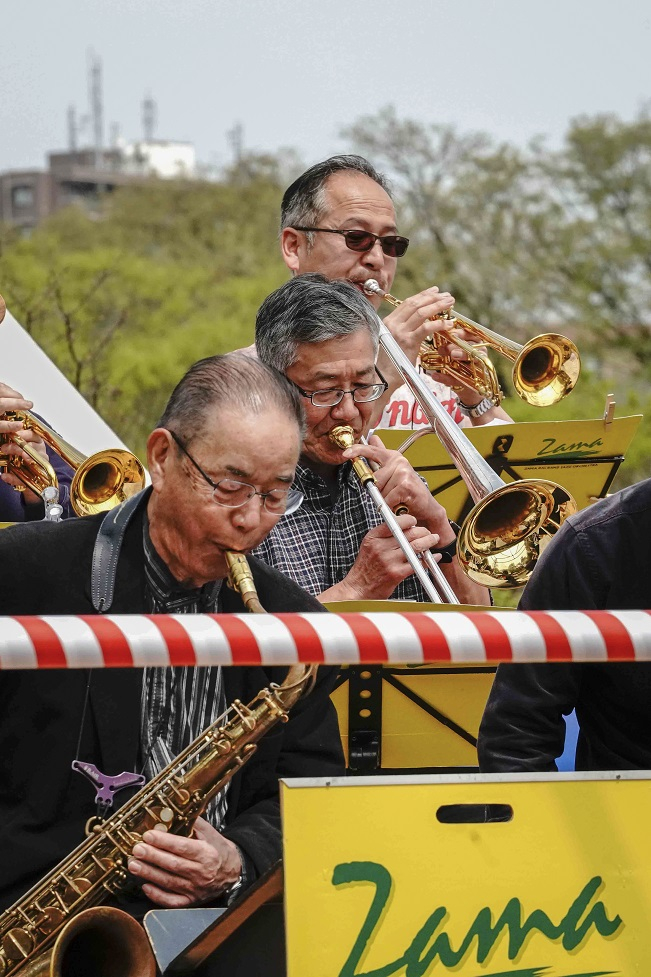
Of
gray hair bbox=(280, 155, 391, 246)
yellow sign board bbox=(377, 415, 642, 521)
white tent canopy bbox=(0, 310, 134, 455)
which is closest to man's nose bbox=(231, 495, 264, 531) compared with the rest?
yellow sign board bbox=(377, 415, 642, 521)

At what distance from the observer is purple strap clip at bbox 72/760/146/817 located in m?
2.52

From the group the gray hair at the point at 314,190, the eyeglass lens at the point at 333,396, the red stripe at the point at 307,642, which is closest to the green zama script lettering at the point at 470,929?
the red stripe at the point at 307,642

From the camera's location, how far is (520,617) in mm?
2236

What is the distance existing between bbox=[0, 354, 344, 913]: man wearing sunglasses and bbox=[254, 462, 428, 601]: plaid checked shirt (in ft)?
3.17

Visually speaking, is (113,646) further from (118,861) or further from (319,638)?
(118,861)

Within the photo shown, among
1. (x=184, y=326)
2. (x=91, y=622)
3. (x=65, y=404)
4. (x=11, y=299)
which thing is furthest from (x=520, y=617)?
(x=184, y=326)

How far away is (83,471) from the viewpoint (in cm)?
441

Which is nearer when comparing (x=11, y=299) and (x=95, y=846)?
(x=95, y=846)

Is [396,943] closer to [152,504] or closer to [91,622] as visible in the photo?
[91,622]

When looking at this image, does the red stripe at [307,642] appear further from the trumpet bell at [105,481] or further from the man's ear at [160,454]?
the trumpet bell at [105,481]

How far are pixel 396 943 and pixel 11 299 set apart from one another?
11.2 m

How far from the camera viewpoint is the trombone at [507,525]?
12.5 feet

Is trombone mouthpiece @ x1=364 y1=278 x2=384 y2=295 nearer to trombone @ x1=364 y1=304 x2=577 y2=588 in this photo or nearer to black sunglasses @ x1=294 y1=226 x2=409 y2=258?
black sunglasses @ x1=294 y1=226 x2=409 y2=258

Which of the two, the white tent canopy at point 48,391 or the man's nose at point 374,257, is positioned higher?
the man's nose at point 374,257
